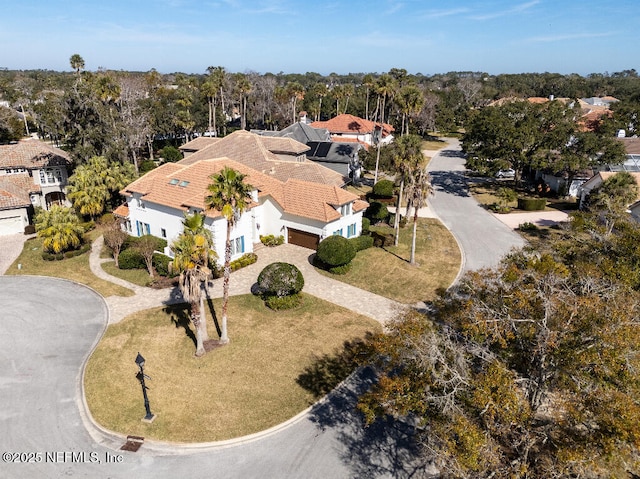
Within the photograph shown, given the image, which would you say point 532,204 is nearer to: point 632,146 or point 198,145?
point 632,146

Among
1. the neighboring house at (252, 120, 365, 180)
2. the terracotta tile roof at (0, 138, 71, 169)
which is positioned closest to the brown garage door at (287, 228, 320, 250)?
the neighboring house at (252, 120, 365, 180)

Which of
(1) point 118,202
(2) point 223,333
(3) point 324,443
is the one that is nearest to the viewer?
(3) point 324,443

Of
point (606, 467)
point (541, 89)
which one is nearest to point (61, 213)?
point (606, 467)

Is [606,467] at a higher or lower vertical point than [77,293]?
higher

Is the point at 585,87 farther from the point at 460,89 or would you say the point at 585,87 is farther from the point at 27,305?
the point at 27,305

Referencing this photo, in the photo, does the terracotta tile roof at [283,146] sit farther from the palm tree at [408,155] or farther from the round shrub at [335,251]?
the round shrub at [335,251]

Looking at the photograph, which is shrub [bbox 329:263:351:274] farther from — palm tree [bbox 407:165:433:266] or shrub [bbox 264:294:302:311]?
palm tree [bbox 407:165:433:266]
